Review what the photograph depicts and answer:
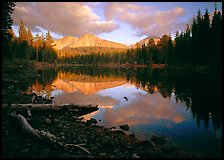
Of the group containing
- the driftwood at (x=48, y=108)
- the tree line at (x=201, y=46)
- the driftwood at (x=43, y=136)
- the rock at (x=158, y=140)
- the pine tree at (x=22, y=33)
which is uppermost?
the pine tree at (x=22, y=33)

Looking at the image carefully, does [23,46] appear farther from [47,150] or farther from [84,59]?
[84,59]

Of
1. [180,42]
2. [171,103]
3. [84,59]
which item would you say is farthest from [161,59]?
[84,59]

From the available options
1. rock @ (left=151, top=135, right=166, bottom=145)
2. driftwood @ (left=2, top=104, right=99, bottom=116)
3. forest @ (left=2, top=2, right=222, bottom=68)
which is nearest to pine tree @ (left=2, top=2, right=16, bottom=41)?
forest @ (left=2, top=2, right=222, bottom=68)

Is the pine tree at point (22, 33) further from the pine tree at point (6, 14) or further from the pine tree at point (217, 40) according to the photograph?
the pine tree at point (217, 40)

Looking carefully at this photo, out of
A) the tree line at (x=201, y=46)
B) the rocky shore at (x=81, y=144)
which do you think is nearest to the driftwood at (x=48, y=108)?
the rocky shore at (x=81, y=144)

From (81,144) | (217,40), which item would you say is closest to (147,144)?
(81,144)

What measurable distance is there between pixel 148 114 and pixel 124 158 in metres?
8.31

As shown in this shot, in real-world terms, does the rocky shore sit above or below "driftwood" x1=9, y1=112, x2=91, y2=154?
below

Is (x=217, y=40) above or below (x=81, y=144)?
above

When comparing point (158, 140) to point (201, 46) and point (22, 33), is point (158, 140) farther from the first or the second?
point (22, 33)

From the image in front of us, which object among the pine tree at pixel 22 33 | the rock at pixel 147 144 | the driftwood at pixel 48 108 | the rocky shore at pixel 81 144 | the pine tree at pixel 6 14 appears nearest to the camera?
the rocky shore at pixel 81 144

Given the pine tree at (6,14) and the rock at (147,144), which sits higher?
the pine tree at (6,14)

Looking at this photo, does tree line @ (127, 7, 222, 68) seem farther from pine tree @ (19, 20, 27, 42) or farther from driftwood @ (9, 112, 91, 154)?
pine tree @ (19, 20, 27, 42)

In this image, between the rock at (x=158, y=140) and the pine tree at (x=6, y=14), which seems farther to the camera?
the pine tree at (x=6, y=14)
